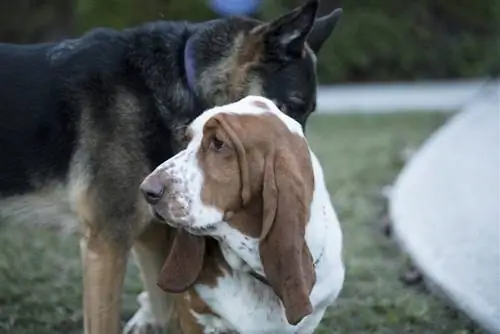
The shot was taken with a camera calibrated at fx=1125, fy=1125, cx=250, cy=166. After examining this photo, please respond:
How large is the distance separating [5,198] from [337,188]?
4496 millimetres

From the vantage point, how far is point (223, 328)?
4422 mm

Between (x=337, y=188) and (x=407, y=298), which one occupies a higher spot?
(x=407, y=298)

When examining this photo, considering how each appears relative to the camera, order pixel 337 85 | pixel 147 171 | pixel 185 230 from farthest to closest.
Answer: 1. pixel 337 85
2. pixel 147 171
3. pixel 185 230

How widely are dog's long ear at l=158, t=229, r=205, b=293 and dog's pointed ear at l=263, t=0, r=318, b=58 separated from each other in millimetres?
1013

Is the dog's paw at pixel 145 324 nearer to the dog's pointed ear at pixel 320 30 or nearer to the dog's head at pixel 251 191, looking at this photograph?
the dog's head at pixel 251 191

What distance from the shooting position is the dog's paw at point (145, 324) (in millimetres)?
5320

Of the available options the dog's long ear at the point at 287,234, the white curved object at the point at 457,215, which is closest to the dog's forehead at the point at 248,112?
the dog's long ear at the point at 287,234

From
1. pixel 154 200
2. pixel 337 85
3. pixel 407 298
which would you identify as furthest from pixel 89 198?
pixel 337 85

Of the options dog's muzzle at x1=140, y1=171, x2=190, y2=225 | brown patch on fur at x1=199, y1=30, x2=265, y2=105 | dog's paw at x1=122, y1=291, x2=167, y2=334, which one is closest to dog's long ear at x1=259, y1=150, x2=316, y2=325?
dog's muzzle at x1=140, y1=171, x2=190, y2=225

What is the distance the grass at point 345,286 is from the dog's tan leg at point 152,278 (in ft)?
1.22

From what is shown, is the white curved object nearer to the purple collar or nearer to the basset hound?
the basset hound

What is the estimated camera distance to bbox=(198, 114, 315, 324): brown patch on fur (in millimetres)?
3938

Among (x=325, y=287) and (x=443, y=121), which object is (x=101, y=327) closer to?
(x=325, y=287)

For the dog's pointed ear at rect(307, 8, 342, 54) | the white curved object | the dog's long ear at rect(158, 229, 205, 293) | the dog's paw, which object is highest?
the dog's pointed ear at rect(307, 8, 342, 54)
